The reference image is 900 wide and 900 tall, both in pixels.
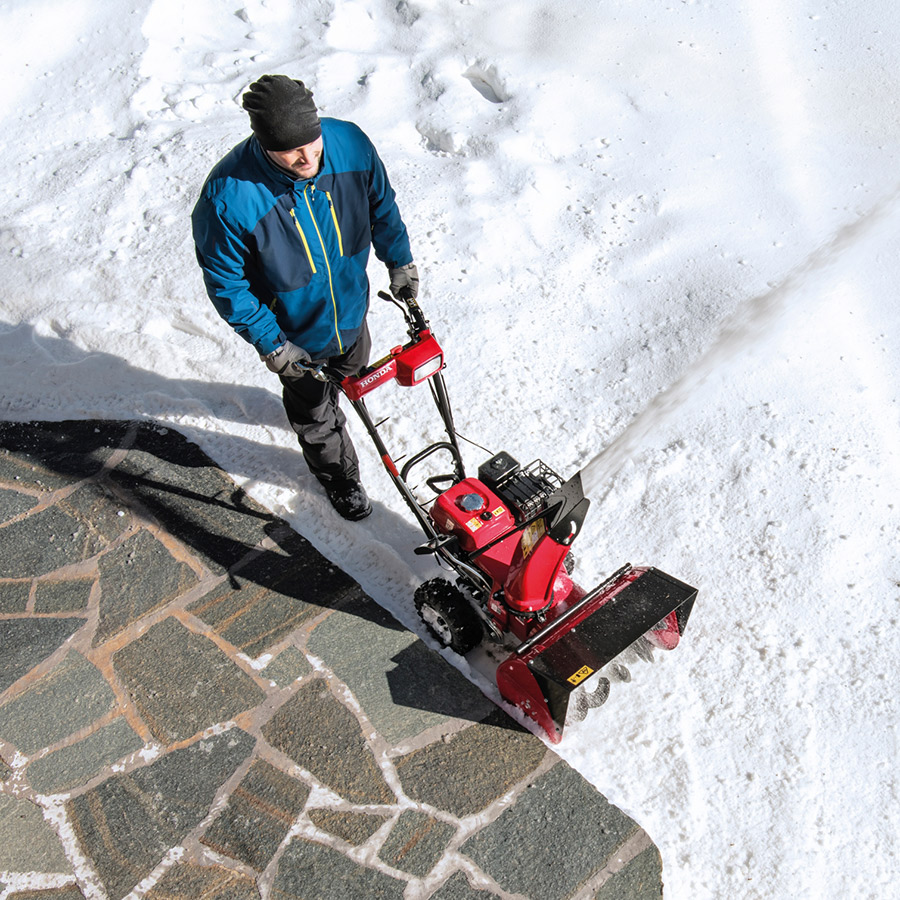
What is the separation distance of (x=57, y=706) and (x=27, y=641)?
370 millimetres

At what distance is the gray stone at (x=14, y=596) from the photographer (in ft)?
12.1

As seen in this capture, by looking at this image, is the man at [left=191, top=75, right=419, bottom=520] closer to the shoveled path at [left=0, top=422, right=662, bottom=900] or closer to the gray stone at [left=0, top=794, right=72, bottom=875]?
the shoveled path at [left=0, top=422, right=662, bottom=900]

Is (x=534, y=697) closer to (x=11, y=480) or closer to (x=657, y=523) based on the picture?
(x=657, y=523)

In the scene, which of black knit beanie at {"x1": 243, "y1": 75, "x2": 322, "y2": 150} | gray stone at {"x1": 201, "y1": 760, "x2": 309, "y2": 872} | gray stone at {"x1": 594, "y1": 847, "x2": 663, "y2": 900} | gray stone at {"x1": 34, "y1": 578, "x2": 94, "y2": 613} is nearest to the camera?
black knit beanie at {"x1": 243, "y1": 75, "x2": 322, "y2": 150}

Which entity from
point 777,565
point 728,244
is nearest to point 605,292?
point 728,244

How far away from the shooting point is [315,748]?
10.4 ft

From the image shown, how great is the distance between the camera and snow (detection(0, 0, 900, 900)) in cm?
318

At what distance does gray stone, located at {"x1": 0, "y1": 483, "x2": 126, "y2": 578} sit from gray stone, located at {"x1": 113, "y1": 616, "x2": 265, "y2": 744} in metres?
0.62

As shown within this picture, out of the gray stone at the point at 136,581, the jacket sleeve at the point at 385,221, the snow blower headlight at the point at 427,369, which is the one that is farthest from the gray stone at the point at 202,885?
the jacket sleeve at the point at 385,221

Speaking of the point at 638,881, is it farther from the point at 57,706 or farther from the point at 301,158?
the point at 301,158

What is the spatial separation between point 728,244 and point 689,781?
10.3 feet

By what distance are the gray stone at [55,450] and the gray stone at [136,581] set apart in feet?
1.84

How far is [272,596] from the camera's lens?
12.1 feet

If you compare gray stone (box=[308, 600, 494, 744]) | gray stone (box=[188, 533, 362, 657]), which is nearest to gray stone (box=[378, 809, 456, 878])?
gray stone (box=[308, 600, 494, 744])
